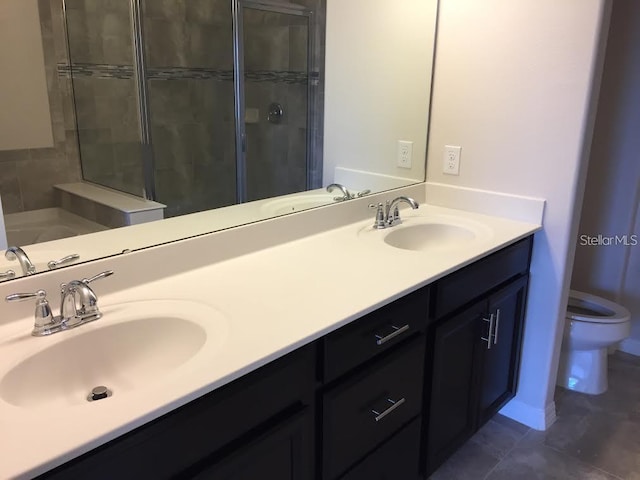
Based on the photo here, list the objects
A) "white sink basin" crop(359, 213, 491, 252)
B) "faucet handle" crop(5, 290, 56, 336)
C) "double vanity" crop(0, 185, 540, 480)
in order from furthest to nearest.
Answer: "white sink basin" crop(359, 213, 491, 252)
"faucet handle" crop(5, 290, 56, 336)
"double vanity" crop(0, 185, 540, 480)

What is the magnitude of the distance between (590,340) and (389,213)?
1122 millimetres

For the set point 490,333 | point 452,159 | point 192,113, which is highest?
point 192,113

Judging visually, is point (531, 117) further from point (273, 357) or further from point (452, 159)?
point (273, 357)

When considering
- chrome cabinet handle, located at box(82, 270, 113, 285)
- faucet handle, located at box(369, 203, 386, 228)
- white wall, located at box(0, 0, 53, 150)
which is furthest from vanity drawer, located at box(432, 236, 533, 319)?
white wall, located at box(0, 0, 53, 150)

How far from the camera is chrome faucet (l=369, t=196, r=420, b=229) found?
6.65 ft

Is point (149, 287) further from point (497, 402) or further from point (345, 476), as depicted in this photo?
point (497, 402)

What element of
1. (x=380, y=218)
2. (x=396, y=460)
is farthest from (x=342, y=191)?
(x=396, y=460)

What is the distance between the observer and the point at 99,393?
1128 millimetres

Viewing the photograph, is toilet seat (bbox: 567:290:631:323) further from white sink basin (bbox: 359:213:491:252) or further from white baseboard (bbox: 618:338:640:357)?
white sink basin (bbox: 359:213:491:252)

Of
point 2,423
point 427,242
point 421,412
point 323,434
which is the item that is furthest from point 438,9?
point 2,423

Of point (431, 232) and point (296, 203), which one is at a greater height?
point (296, 203)

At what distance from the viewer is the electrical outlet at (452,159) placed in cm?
224

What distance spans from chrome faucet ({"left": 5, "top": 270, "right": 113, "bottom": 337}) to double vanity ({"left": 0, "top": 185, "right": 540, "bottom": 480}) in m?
0.03

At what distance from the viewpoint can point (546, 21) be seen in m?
1.89
